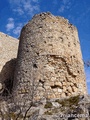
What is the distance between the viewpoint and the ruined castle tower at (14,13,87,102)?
29.5 feet

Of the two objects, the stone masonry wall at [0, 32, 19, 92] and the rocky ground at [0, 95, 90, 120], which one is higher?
the stone masonry wall at [0, 32, 19, 92]

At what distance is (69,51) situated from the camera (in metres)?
9.88

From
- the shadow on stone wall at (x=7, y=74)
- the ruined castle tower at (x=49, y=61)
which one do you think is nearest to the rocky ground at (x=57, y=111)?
the ruined castle tower at (x=49, y=61)

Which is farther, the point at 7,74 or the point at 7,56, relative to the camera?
the point at 7,56

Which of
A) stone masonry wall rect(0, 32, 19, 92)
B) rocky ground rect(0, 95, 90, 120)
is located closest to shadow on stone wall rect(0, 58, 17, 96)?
stone masonry wall rect(0, 32, 19, 92)

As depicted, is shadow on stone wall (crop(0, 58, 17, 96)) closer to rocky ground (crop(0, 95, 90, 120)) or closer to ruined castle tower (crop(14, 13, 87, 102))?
ruined castle tower (crop(14, 13, 87, 102))

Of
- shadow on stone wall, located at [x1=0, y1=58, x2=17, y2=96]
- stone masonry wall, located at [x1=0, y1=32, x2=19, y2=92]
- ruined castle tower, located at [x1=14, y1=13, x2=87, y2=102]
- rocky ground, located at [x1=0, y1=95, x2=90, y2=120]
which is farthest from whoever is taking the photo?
stone masonry wall, located at [x1=0, y1=32, x2=19, y2=92]

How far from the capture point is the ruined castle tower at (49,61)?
8977 millimetres

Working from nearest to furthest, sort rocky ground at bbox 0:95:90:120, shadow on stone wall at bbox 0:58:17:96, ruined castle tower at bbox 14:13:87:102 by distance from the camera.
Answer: rocky ground at bbox 0:95:90:120 → ruined castle tower at bbox 14:13:87:102 → shadow on stone wall at bbox 0:58:17:96

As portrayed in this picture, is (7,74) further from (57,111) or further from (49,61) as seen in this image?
(57,111)

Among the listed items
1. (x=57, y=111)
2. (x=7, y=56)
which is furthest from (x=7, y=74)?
(x=57, y=111)

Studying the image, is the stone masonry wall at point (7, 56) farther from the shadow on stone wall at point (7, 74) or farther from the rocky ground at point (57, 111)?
the rocky ground at point (57, 111)

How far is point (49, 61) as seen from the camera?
9.37 m

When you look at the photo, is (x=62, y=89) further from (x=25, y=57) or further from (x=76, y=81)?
(x=25, y=57)
